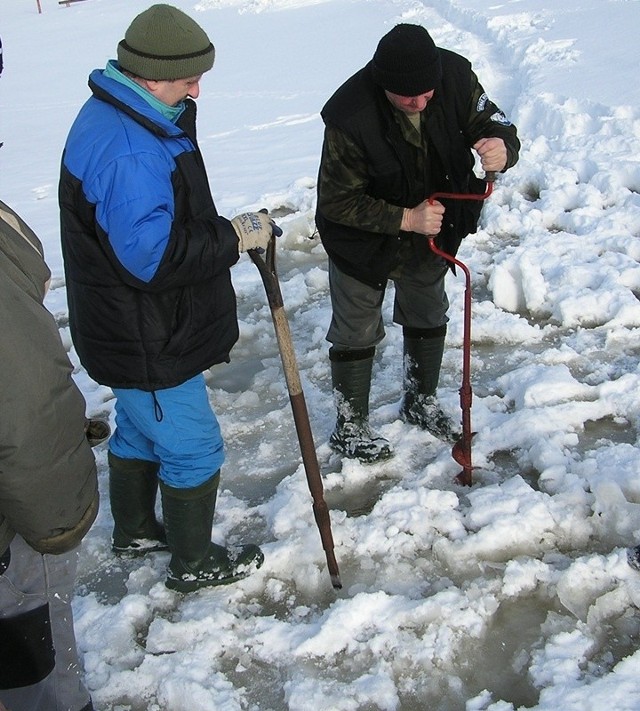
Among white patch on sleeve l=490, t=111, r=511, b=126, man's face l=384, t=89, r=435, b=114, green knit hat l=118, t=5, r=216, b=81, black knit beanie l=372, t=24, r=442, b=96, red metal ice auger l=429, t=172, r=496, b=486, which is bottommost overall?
red metal ice auger l=429, t=172, r=496, b=486

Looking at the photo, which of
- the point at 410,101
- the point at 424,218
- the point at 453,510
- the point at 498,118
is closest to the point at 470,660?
the point at 453,510

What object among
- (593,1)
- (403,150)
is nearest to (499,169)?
(403,150)

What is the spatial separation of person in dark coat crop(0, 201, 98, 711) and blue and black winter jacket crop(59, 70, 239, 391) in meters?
0.42

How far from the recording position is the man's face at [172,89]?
252 centimetres

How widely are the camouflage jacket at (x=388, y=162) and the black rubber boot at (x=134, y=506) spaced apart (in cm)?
120

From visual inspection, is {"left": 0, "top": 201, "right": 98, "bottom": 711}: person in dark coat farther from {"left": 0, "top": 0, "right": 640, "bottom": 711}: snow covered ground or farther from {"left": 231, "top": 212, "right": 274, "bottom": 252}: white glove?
{"left": 231, "top": 212, "right": 274, "bottom": 252}: white glove

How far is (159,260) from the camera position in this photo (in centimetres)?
243

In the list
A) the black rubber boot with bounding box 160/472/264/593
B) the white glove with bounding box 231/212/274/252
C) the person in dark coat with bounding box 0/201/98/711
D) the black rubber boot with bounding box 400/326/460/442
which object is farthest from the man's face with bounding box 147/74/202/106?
the black rubber boot with bounding box 400/326/460/442

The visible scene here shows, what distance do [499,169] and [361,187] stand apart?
1.87 feet

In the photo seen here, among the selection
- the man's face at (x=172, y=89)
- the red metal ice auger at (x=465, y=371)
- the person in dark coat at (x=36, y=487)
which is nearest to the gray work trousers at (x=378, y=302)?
the red metal ice auger at (x=465, y=371)

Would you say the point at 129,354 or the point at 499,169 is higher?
the point at 499,169

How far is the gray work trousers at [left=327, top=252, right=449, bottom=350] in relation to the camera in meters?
3.56

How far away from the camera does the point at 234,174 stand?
8.21 meters

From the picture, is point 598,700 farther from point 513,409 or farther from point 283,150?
point 283,150
